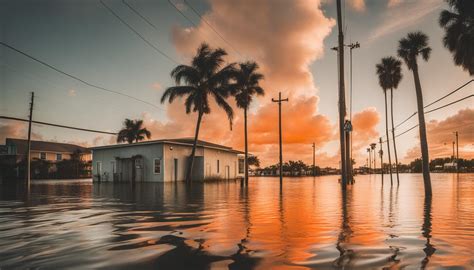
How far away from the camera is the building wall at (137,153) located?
38.2 metres

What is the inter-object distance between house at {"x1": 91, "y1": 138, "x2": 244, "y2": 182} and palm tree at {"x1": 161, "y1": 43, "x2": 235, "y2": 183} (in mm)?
3256

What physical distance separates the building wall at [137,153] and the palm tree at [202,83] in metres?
3.62

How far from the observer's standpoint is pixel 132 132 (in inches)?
2643

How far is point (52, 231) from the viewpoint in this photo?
24.5 feet

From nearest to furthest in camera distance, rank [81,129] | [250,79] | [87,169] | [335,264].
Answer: [335,264] → [81,129] → [250,79] → [87,169]

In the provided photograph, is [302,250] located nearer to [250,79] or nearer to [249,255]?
[249,255]

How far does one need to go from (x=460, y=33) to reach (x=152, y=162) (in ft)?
93.4

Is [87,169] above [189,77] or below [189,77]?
below

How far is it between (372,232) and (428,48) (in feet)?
62.2

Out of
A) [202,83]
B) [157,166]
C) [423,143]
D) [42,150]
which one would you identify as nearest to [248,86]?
[202,83]

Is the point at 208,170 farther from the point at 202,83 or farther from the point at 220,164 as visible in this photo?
the point at 202,83

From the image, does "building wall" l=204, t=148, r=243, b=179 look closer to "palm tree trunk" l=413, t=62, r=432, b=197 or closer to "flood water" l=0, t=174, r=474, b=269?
"palm tree trunk" l=413, t=62, r=432, b=197

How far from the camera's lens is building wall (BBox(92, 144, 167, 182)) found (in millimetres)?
38219

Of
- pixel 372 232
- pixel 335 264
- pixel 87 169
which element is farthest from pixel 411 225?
pixel 87 169
